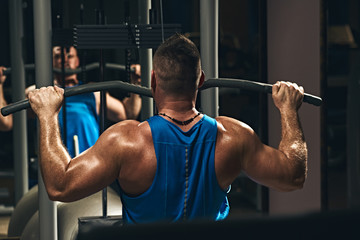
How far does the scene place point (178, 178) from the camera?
163 cm

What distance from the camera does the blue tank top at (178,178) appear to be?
1631mm

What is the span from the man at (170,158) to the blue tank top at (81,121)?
2167 millimetres

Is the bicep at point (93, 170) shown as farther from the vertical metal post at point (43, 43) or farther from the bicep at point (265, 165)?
the vertical metal post at point (43, 43)

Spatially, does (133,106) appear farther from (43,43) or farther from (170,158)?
(170,158)

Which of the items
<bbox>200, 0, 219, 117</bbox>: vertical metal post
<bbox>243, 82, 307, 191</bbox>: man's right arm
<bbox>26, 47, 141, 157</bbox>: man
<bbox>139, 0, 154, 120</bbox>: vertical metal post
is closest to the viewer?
<bbox>243, 82, 307, 191</bbox>: man's right arm

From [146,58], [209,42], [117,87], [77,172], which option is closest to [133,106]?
[146,58]

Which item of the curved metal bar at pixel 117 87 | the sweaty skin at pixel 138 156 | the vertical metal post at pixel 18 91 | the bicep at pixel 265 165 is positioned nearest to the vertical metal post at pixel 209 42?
the curved metal bar at pixel 117 87

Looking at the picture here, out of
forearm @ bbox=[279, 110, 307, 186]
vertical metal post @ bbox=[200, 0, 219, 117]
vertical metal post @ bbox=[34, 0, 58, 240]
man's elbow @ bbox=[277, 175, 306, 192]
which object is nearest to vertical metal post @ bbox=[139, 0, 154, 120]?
vertical metal post @ bbox=[200, 0, 219, 117]

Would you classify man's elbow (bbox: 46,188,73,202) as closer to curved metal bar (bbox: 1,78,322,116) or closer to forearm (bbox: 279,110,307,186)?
curved metal bar (bbox: 1,78,322,116)

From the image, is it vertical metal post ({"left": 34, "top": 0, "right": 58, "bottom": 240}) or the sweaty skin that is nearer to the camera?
the sweaty skin

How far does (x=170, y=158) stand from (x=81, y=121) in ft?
7.77

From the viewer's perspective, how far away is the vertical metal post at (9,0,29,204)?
448 cm

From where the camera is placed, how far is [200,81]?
5.77 feet

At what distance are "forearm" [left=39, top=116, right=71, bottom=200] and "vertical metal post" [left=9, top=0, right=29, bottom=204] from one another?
9.29 ft
